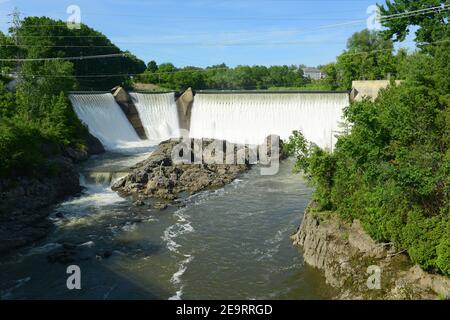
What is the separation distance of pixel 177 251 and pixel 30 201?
10080 millimetres

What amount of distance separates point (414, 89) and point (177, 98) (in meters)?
31.1

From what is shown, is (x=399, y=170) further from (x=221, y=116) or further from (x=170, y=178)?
(x=221, y=116)

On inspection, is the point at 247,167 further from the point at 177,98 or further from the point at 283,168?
the point at 177,98

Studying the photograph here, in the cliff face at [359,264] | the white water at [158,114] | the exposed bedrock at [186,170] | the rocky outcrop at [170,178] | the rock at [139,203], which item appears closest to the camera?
the cliff face at [359,264]

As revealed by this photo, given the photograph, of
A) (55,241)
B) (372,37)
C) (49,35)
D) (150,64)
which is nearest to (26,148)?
(55,241)

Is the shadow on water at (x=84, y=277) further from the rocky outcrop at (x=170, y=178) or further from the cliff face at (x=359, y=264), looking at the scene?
the rocky outcrop at (x=170, y=178)

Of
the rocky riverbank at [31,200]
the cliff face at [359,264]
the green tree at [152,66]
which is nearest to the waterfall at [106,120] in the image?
the rocky riverbank at [31,200]

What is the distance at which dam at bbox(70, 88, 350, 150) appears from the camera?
→ 137 feet

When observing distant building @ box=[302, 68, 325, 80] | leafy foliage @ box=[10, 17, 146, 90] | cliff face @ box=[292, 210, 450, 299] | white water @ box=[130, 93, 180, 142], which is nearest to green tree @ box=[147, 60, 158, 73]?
leafy foliage @ box=[10, 17, 146, 90]

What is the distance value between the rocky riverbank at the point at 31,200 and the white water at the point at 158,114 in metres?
17.0

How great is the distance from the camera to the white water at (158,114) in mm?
46719

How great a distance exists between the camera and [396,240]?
1485 cm

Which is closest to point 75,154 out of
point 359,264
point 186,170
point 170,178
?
point 186,170
